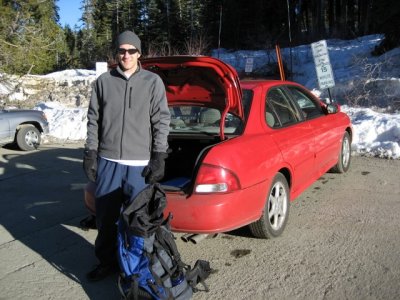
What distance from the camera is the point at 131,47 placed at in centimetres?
336

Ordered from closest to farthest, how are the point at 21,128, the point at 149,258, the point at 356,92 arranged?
the point at 149,258, the point at 21,128, the point at 356,92

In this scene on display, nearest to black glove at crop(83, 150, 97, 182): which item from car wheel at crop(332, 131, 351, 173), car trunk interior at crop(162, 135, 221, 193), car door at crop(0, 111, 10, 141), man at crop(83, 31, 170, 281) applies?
man at crop(83, 31, 170, 281)

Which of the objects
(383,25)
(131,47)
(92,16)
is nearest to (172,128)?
(131,47)

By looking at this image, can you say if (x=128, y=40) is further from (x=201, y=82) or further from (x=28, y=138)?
(x=28, y=138)

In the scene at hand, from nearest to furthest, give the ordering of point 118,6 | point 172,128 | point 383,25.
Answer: point 172,128 → point 383,25 → point 118,6

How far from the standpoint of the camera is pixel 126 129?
134 inches

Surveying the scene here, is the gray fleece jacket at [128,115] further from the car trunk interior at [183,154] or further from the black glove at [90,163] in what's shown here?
the car trunk interior at [183,154]

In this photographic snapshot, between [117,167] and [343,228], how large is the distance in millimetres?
2510

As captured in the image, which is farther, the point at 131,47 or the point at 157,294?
the point at 131,47

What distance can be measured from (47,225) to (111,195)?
75.0 inches

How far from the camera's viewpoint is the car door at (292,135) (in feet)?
14.8

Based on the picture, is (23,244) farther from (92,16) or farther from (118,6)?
(92,16)

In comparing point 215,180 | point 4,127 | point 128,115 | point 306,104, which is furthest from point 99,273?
point 4,127

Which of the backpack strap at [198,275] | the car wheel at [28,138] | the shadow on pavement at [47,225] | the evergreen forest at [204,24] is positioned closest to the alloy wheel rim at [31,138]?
the car wheel at [28,138]
